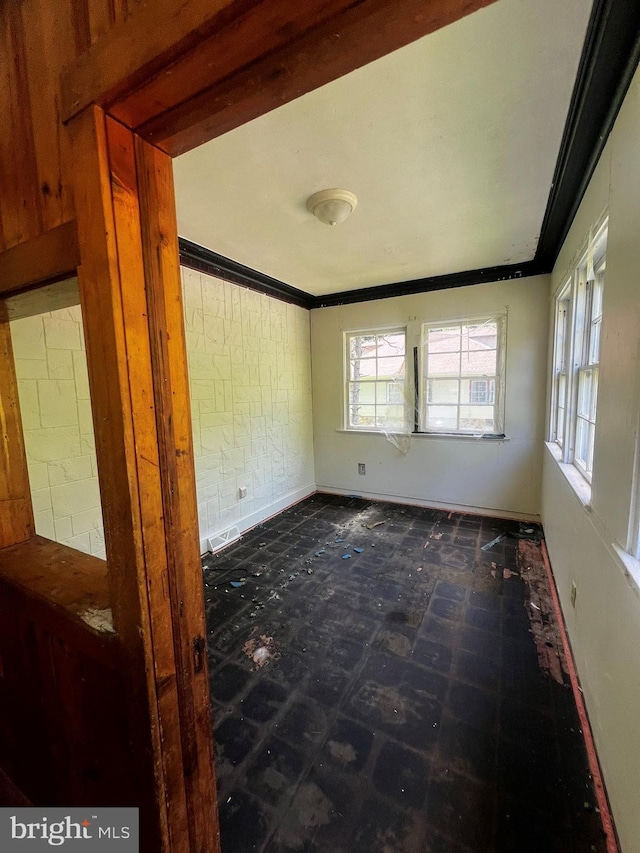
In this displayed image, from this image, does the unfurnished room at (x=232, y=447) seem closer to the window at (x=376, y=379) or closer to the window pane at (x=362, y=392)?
the window at (x=376, y=379)

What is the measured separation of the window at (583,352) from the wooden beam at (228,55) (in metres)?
1.68

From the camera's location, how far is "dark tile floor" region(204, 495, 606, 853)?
1.13 meters

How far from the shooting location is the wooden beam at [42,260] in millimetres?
728

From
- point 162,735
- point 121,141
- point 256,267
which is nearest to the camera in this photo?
point 121,141

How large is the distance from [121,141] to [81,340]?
5.70 ft

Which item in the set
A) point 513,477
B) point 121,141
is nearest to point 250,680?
point 121,141

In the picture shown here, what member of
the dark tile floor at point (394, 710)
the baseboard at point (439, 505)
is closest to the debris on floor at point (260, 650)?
the dark tile floor at point (394, 710)

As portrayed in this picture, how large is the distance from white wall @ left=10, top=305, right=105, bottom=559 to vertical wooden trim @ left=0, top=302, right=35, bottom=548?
27.9 inches

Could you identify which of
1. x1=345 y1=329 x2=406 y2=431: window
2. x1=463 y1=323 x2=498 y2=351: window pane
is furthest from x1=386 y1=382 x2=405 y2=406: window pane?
x1=463 y1=323 x2=498 y2=351: window pane

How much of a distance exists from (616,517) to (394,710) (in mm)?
1241

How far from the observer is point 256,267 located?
10.3ft

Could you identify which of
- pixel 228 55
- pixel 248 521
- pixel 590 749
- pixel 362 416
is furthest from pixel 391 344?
pixel 228 55

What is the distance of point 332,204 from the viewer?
6.50ft

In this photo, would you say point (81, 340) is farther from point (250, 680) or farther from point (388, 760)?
point (388, 760)
